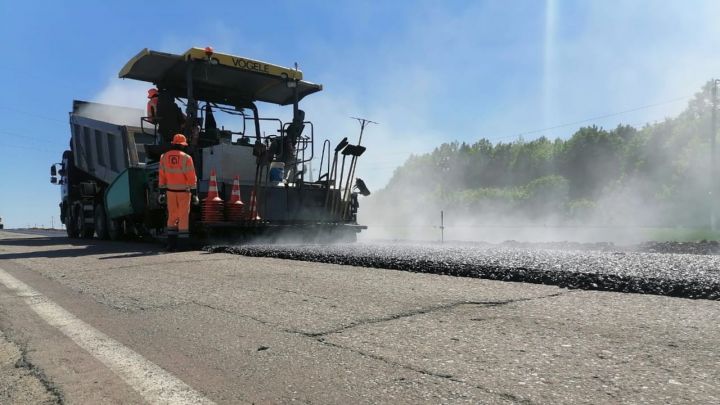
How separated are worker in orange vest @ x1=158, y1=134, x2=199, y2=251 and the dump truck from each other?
0.40 metres

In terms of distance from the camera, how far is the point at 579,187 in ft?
188

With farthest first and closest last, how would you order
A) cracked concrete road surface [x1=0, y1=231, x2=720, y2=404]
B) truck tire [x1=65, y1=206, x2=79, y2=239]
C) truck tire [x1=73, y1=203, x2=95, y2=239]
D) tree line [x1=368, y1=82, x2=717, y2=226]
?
tree line [x1=368, y1=82, x2=717, y2=226] → truck tire [x1=65, y1=206, x2=79, y2=239] → truck tire [x1=73, y1=203, x2=95, y2=239] → cracked concrete road surface [x1=0, y1=231, x2=720, y2=404]

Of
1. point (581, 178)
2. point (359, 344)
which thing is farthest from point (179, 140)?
point (581, 178)

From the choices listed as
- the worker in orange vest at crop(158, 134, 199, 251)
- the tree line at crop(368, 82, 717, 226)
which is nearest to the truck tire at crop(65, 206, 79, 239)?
the worker in orange vest at crop(158, 134, 199, 251)

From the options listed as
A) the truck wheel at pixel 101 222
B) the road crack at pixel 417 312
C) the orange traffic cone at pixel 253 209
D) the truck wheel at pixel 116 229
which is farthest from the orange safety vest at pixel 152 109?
the road crack at pixel 417 312

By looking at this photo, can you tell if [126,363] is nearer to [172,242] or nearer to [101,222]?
[172,242]

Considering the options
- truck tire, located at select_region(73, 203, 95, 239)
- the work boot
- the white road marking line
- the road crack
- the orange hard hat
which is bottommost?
the white road marking line

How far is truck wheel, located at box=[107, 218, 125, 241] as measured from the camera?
427 inches

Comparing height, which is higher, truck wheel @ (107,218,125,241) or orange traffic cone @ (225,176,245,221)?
orange traffic cone @ (225,176,245,221)

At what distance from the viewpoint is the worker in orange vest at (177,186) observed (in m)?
7.34

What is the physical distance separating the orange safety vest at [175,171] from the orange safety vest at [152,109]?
1781 millimetres

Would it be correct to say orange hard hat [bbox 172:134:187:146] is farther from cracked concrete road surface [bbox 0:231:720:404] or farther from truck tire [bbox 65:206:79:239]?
truck tire [bbox 65:206:79:239]

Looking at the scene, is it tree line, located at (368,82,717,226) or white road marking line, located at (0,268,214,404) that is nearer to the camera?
white road marking line, located at (0,268,214,404)

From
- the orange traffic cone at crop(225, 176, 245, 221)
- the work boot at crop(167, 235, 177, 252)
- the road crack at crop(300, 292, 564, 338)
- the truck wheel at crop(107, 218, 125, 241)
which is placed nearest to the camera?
the road crack at crop(300, 292, 564, 338)
